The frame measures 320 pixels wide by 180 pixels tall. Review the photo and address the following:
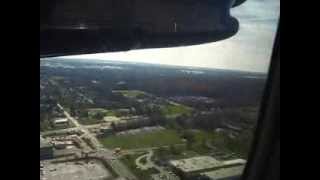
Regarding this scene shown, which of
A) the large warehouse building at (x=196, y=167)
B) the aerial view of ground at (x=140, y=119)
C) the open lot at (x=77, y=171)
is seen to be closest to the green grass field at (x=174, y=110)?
the aerial view of ground at (x=140, y=119)

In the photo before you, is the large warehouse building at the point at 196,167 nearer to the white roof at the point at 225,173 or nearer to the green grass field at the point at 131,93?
the white roof at the point at 225,173

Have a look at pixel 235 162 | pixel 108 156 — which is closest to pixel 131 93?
pixel 108 156

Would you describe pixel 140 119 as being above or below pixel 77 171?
above

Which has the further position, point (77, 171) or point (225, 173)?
point (225, 173)

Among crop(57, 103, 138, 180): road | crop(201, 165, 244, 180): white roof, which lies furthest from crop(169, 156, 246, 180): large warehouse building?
crop(57, 103, 138, 180): road

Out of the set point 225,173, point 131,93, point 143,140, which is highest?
point 131,93

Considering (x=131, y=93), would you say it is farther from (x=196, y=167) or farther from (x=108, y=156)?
(x=196, y=167)

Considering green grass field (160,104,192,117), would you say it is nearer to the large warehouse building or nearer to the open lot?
the large warehouse building

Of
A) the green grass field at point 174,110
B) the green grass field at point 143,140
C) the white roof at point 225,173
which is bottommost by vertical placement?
the white roof at point 225,173

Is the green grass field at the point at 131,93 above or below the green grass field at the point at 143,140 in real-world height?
above
